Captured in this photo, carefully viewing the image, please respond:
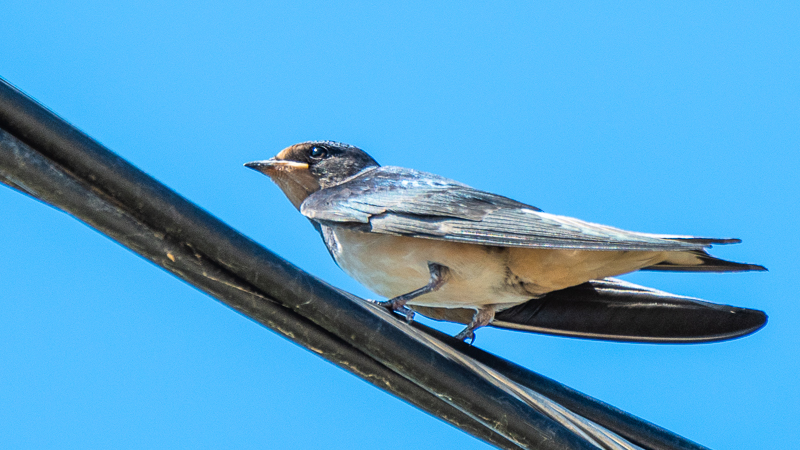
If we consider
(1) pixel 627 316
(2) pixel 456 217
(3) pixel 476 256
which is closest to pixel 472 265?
(3) pixel 476 256

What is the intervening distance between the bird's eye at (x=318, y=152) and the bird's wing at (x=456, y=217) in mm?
644

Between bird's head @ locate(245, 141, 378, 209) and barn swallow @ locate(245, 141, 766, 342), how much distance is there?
562 millimetres

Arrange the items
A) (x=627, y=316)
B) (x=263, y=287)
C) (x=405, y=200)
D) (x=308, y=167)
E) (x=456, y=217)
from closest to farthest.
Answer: (x=263, y=287) < (x=456, y=217) < (x=405, y=200) < (x=627, y=316) < (x=308, y=167)

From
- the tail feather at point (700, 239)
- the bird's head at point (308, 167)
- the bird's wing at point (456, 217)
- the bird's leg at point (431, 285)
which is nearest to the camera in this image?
the tail feather at point (700, 239)

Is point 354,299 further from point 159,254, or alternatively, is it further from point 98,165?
point 98,165

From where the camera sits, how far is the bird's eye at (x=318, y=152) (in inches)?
156

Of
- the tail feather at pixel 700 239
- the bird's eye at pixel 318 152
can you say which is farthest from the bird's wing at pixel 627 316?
the bird's eye at pixel 318 152

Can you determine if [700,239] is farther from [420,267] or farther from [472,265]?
[420,267]

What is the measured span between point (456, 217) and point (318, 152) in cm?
137

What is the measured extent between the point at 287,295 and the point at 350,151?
7.91 feet

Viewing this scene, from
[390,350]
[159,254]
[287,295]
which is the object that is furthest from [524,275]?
[159,254]

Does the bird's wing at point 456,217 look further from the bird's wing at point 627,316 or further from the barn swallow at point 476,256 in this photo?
the bird's wing at point 627,316

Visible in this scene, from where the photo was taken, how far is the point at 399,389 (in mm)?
1877

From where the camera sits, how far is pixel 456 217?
9.16ft
